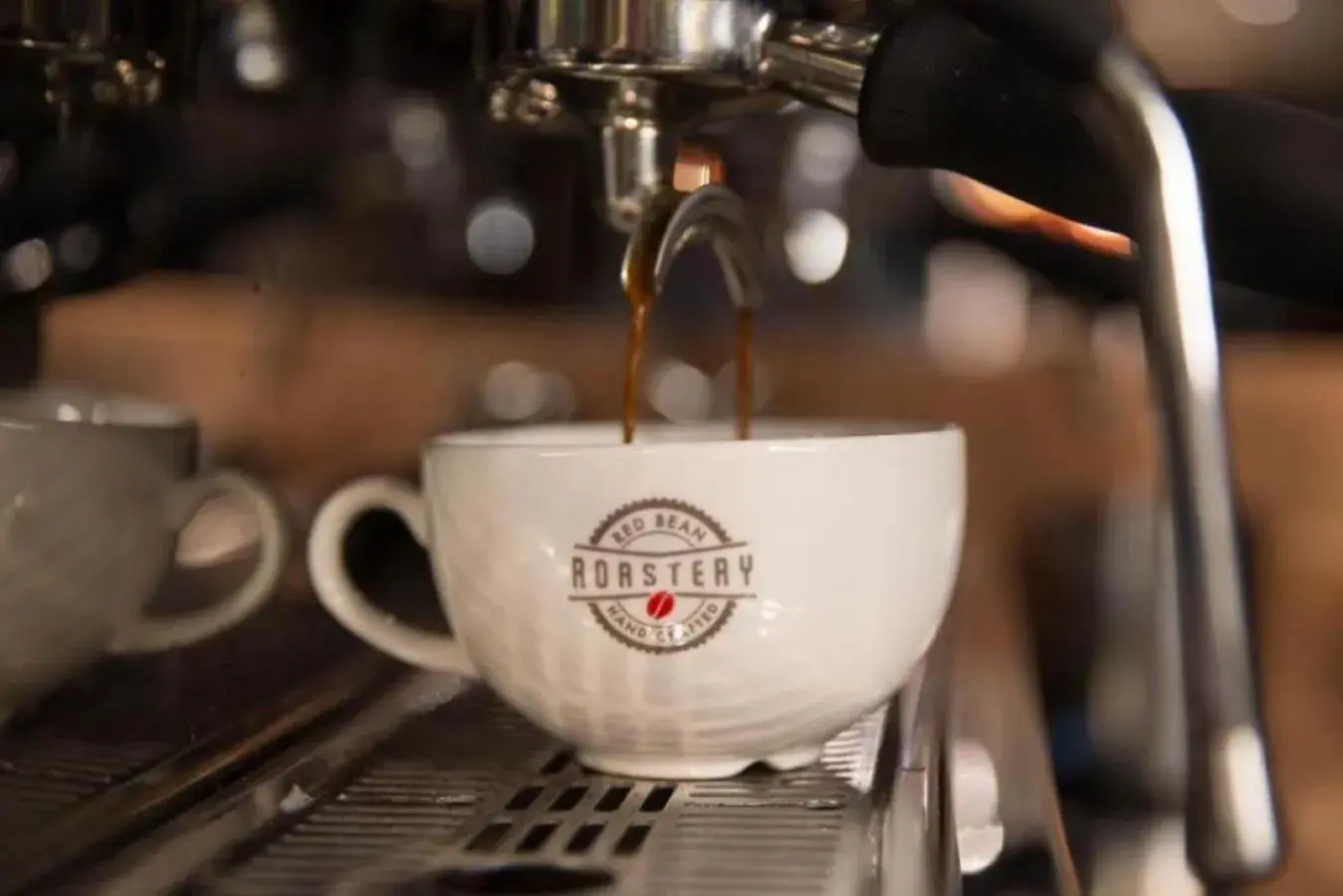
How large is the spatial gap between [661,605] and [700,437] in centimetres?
13

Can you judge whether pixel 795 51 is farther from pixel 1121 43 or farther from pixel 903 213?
pixel 903 213

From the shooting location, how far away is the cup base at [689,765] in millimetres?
327

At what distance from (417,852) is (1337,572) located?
379mm

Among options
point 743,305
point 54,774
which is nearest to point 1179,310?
point 743,305

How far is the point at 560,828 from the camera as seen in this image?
305 mm

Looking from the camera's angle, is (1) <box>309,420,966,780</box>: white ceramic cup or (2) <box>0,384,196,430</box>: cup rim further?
(2) <box>0,384,196,430</box>: cup rim

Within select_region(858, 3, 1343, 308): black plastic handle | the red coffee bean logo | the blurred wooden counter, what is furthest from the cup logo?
the blurred wooden counter

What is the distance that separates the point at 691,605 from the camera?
0.30 meters

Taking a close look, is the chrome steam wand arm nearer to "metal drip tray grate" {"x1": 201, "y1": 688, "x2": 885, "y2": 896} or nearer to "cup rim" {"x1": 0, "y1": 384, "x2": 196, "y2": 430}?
"metal drip tray grate" {"x1": 201, "y1": 688, "x2": 885, "y2": 896}

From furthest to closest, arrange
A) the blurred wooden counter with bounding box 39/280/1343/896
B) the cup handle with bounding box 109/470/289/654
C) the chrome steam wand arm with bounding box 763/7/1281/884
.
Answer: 1. the blurred wooden counter with bounding box 39/280/1343/896
2. the cup handle with bounding box 109/470/289/654
3. the chrome steam wand arm with bounding box 763/7/1281/884

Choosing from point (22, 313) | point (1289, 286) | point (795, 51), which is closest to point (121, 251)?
point (22, 313)

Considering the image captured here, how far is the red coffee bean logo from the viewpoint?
0.30 meters

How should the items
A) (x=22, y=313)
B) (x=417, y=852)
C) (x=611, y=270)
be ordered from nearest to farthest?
(x=417, y=852) < (x=22, y=313) < (x=611, y=270)

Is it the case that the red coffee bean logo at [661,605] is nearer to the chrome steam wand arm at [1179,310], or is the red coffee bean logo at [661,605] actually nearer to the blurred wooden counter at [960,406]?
the chrome steam wand arm at [1179,310]
